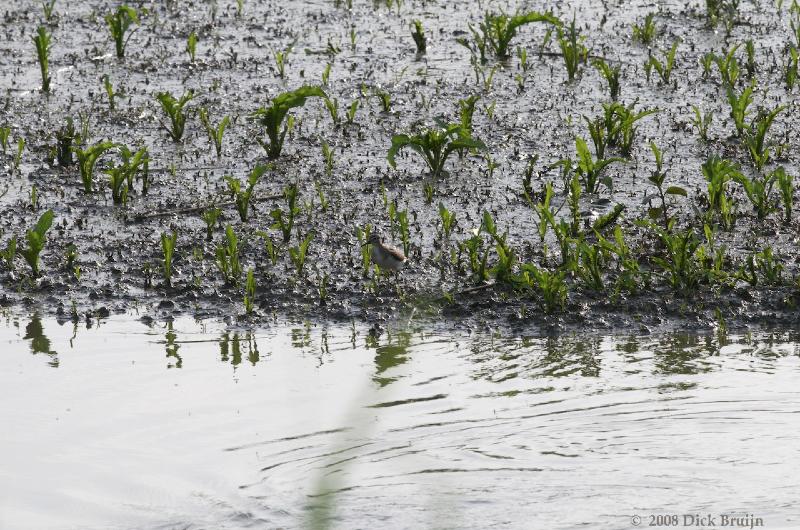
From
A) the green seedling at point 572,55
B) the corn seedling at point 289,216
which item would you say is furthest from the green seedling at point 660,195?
the green seedling at point 572,55

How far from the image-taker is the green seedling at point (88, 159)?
762 centimetres

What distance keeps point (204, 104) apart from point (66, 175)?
6.01 feet

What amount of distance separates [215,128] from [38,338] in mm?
3690

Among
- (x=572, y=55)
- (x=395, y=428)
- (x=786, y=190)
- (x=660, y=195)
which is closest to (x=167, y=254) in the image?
(x=395, y=428)

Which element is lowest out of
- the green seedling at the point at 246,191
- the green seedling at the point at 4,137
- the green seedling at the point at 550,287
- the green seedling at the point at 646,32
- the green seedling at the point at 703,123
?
the green seedling at the point at 550,287

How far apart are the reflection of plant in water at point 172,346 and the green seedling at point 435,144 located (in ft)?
7.43

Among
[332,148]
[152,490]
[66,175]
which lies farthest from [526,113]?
[152,490]

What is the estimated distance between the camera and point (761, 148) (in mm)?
8016

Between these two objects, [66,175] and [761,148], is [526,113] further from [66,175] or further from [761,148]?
[66,175]

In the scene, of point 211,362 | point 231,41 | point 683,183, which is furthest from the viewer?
point 231,41

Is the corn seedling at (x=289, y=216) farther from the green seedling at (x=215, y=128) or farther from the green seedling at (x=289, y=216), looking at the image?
the green seedling at (x=215, y=128)

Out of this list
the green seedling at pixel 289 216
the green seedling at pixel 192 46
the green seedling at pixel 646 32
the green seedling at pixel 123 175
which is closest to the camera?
the green seedling at pixel 289 216

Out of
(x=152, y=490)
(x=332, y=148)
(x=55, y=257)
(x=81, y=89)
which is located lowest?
(x=152, y=490)

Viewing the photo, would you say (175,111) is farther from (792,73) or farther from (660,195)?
(792,73)
